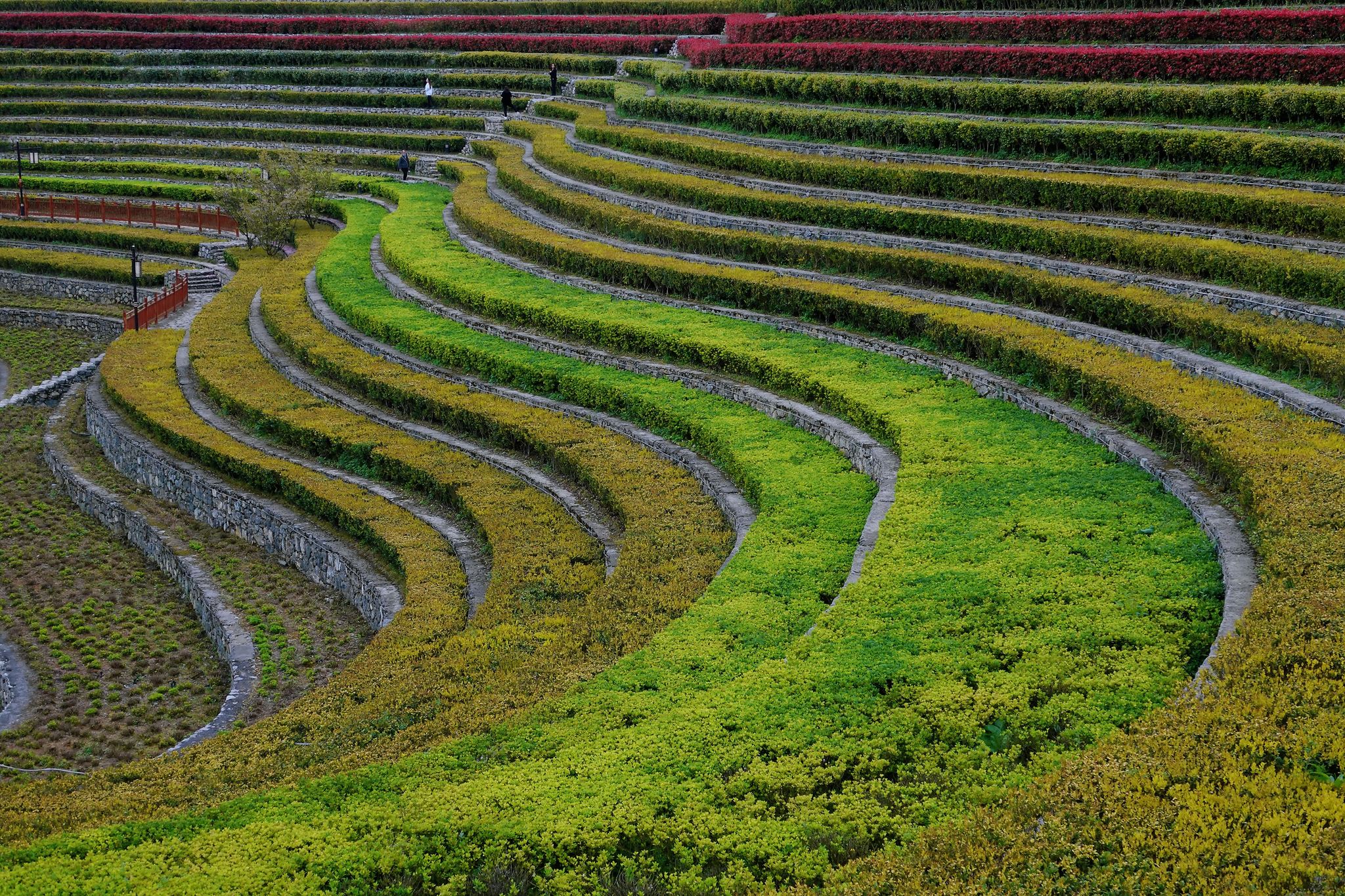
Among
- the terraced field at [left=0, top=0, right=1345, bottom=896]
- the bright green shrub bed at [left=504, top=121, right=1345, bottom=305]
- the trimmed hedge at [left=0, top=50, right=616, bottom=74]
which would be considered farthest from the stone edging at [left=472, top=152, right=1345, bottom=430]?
the trimmed hedge at [left=0, top=50, right=616, bottom=74]

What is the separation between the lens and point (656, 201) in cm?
2673

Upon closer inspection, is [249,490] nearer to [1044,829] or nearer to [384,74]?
[1044,829]

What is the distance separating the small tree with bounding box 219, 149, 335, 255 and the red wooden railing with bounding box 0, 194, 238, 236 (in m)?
1.59

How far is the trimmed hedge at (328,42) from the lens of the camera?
1793 inches

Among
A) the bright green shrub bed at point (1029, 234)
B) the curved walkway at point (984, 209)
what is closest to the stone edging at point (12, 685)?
the bright green shrub bed at point (1029, 234)

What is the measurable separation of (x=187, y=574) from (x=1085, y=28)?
2032 cm

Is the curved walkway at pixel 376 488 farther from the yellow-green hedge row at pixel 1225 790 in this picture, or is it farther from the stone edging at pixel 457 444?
the yellow-green hedge row at pixel 1225 790

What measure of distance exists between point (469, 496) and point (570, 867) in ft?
31.2

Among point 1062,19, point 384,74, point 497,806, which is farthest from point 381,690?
point 384,74

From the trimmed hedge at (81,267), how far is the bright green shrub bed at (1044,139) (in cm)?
1389

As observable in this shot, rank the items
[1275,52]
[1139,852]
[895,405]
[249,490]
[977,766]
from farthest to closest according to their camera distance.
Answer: [1275,52]
[249,490]
[895,405]
[977,766]
[1139,852]

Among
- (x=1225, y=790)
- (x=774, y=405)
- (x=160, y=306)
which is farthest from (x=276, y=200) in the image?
(x=1225, y=790)

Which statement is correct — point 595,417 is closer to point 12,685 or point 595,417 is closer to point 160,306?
point 12,685

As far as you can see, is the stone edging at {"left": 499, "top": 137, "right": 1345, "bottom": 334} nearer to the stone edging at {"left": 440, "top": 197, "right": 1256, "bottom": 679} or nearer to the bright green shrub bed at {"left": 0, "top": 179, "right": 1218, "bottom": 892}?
the stone edging at {"left": 440, "top": 197, "right": 1256, "bottom": 679}
